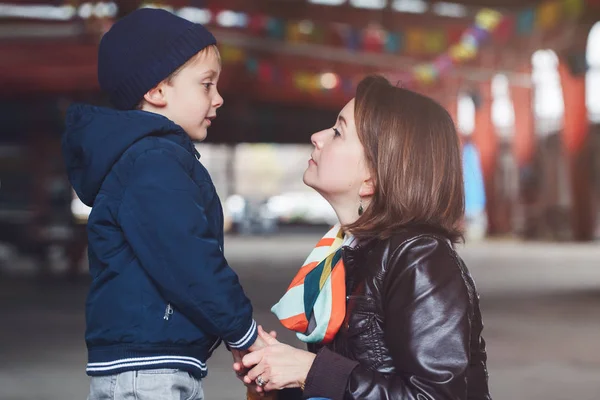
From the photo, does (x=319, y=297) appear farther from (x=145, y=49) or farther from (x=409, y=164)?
(x=145, y=49)

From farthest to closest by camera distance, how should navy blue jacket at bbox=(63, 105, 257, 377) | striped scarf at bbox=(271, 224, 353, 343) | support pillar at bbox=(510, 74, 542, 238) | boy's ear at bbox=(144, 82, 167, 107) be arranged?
support pillar at bbox=(510, 74, 542, 238) < boy's ear at bbox=(144, 82, 167, 107) < navy blue jacket at bbox=(63, 105, 257, 377) < striped scarf at bbox=(271, 224, 353, 343)

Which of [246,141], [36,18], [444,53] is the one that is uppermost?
[36,18]

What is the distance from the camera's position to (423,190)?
2020 millimetres

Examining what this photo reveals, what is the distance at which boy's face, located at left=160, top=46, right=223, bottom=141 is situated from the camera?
91.7 inches

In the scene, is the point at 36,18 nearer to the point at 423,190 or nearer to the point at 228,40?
the point at 228,40

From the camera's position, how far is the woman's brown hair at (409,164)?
2.01m

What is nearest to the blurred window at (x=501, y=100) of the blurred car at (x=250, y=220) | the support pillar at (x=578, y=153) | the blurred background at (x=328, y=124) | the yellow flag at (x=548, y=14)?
the blurred background at (x=328, y=124)

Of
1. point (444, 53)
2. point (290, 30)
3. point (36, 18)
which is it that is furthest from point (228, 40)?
point (36, 18)

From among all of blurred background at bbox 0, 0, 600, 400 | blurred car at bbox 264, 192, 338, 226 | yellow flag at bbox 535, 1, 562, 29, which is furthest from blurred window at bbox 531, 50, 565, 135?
blurred car at bbox 264, 192, 338, 226

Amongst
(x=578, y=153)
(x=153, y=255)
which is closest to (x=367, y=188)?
(x=153, y=255)

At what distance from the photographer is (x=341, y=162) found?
212 centimetres

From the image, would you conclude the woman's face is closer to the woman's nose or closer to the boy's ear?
the woman's nose

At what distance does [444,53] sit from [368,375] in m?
24.2

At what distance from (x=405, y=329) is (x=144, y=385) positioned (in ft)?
2.04
